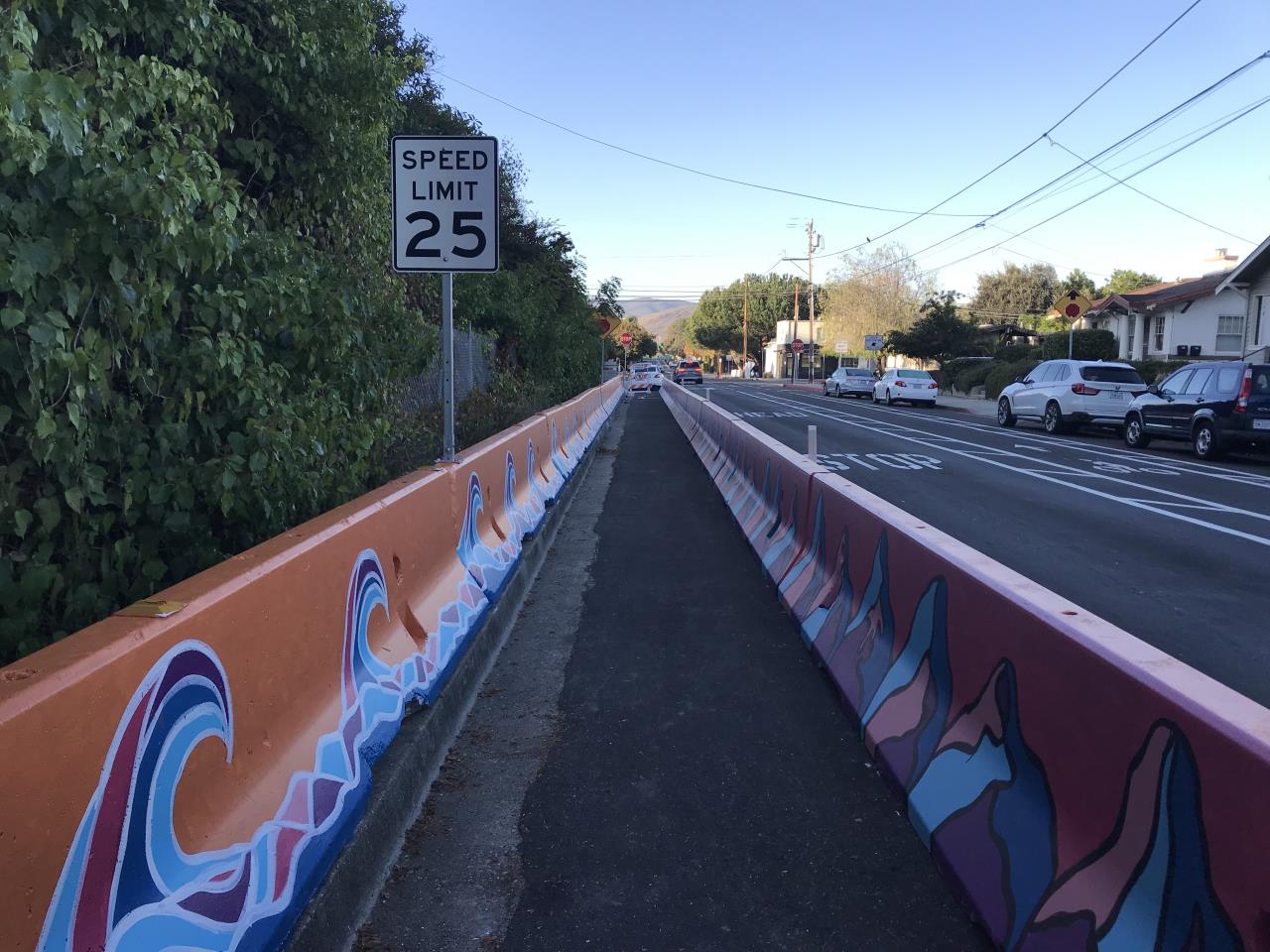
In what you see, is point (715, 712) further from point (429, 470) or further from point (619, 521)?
point (619, 521)

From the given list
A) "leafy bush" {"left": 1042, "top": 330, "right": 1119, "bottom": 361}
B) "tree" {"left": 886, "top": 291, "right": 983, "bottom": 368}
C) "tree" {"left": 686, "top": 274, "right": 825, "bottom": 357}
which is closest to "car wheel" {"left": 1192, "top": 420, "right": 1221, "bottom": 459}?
"leafy bush" {"left": 1042, "top": 330, "right": 1119, "bottom": 361}

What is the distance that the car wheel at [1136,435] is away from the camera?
19016 mm

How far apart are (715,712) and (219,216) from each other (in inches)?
132

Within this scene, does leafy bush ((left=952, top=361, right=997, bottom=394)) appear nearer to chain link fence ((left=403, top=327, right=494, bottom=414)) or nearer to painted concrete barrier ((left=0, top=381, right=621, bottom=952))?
chain link fence ((left=403, top=327, right=494, bottom=414))

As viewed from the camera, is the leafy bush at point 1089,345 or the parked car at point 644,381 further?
the parked car at point 644,381

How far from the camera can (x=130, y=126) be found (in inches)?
139

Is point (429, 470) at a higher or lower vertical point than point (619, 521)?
higher

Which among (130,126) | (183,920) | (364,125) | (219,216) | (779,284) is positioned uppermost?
(779,284)

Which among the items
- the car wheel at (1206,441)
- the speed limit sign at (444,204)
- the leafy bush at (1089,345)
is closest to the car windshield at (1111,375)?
the car wheel at (1206,441)

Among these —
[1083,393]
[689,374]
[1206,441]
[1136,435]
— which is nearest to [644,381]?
[689,374]

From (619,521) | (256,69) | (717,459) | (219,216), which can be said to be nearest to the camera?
(219,216)

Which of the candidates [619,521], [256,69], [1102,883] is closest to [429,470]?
[256,69]

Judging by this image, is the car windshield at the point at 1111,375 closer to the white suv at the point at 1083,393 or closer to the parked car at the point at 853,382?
the white suv at the point at 1083,393

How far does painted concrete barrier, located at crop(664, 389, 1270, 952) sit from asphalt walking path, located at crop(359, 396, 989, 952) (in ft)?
0.84
